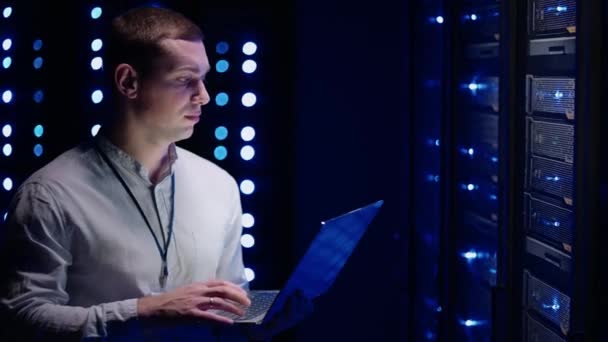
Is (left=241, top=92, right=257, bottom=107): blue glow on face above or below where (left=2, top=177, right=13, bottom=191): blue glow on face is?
above

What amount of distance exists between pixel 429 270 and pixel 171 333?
1190 mm

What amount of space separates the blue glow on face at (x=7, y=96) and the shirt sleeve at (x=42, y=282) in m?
1.30

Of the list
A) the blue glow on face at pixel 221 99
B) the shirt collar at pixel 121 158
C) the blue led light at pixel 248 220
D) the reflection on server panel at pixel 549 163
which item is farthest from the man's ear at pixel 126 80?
the blue led light at pixel 248 220

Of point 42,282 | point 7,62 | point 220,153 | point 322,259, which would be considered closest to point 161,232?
point 42,282

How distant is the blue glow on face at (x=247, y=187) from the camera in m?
3.33

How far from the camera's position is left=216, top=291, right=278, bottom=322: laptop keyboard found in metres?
2.15

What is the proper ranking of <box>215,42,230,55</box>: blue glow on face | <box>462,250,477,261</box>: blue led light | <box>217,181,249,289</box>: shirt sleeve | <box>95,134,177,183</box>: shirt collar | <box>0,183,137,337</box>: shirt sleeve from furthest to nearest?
<box>215,42,230,55</box>: blue glow on face, <box>462,250,477,261</box>: blue led light, <box>217,181,249,289</box>: shirt sleeve, <box>95,134,177,183</box>: shirt collar, <box>0,183,137,337</box>: shirt sleeve

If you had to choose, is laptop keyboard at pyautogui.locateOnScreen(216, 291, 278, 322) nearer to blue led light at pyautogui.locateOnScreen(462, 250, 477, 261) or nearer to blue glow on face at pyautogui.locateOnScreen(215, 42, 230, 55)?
blue led light at pyautogui.locateOnScreen(462, 250, 477, 261)

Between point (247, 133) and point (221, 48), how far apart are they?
29cm

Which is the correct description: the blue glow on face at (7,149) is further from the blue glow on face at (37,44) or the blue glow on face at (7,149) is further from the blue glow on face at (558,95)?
the blue glow on face at (558,95)

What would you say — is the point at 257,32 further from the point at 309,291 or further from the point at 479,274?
the point at 309,291

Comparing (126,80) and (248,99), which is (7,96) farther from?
(126,80)

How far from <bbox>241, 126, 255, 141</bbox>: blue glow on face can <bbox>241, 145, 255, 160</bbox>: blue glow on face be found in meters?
0.03

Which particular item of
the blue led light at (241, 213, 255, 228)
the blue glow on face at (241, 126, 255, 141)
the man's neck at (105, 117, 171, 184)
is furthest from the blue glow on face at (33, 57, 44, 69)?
the man's neck at (105, 117, 171, 184)
